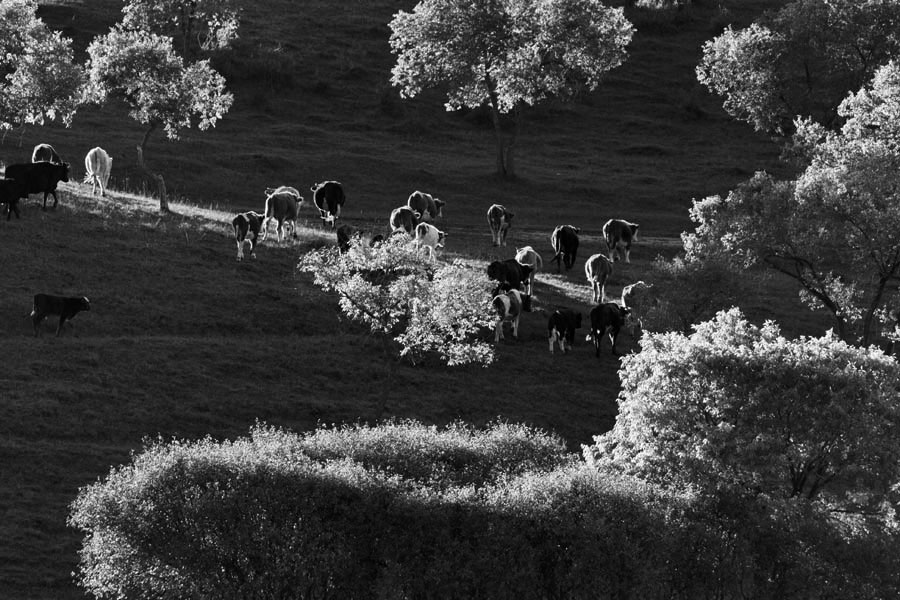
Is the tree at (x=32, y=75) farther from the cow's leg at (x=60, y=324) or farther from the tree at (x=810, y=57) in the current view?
the tree at (x=810, y=57)

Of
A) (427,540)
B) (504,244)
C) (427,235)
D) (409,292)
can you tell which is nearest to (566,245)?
(504,244)

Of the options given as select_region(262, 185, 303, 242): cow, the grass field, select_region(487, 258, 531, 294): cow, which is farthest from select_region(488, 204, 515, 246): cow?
select_region(262, 185, 303, 242): cow

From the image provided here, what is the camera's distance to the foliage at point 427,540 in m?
25.2

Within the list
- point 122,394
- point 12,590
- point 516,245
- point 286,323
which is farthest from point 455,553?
point 516,245

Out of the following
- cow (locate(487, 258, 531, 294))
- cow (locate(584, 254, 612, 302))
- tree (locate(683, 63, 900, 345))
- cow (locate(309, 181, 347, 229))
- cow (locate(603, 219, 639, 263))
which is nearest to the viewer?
tree (locate(683, 63, 900, 345))

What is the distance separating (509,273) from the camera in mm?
49656

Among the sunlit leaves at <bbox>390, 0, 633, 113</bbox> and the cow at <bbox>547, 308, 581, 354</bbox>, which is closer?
the cow at <bbox>547, 308, 581, 354</bbox>

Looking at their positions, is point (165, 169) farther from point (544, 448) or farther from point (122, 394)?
point (544, 448)

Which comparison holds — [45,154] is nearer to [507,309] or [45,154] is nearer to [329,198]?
[329,198]

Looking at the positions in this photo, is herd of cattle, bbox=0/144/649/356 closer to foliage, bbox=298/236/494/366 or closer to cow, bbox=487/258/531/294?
cow, bbox=487/258/531/294

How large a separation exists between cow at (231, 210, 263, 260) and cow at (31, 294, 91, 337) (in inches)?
350

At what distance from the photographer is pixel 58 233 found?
47875 millimetres

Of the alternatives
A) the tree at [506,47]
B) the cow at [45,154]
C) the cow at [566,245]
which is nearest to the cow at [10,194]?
the cow at [45,154]

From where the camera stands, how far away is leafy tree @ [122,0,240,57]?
272 feet
